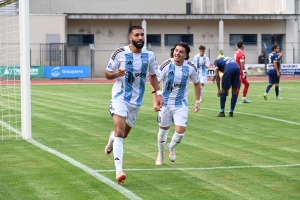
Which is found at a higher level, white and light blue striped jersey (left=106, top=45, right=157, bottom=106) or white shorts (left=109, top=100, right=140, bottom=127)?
white and light blue striped jersey (left=106, top=45, right=157, bottom=106)

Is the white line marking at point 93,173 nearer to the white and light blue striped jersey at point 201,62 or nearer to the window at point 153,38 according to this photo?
the white and light blue striped jersey at point 201,62

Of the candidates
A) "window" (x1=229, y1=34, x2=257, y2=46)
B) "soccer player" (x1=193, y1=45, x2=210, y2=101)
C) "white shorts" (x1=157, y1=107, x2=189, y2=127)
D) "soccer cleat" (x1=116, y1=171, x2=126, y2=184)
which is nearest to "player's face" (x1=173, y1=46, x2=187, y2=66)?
"white shorts" (x1=157, y1=107, x2=189, y2=127)

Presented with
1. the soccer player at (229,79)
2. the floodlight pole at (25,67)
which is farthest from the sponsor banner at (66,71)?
the floodlight pole at (25,67)

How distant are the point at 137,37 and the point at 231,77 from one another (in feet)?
33.9

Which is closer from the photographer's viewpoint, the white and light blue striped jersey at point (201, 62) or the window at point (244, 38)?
the white and light blue striped jersey at point (201, 62)

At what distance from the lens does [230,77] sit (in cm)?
1953

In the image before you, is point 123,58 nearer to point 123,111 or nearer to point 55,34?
point 123,111

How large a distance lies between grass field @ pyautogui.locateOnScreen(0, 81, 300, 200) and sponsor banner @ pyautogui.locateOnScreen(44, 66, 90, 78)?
103 ft

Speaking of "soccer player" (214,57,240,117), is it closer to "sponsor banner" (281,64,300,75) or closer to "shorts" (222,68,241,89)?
A: "shorts" (222,68,241,89)

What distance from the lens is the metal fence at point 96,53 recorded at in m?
52.0

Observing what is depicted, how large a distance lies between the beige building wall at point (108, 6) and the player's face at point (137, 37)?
153 feet

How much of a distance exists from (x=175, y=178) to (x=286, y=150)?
143 inches

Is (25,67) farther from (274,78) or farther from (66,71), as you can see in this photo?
(66,71)

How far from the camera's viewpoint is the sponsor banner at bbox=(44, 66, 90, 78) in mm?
50656
